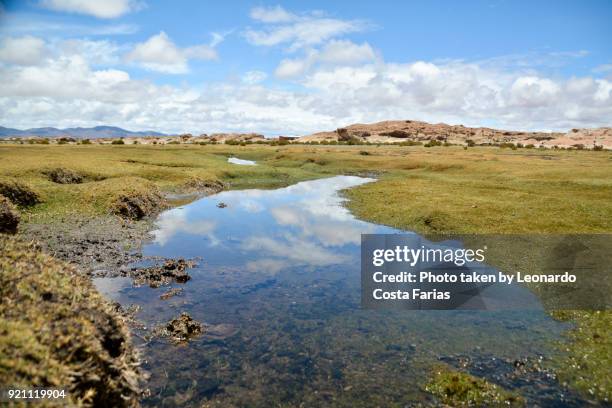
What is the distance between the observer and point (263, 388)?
1324 cm

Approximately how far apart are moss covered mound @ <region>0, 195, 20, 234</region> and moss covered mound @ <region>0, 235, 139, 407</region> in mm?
13685

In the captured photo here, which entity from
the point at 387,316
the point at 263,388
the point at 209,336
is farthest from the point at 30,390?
the point at 387,316

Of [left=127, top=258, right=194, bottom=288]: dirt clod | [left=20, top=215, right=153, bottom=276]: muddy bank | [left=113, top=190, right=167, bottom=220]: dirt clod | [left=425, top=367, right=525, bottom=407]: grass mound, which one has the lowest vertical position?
[left=425, top=367, right=525, bottom=407]: grass mound

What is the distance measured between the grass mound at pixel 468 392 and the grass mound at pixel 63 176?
148 feet

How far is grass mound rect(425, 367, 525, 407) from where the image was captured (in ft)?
40.7

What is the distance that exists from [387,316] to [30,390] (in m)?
14.6

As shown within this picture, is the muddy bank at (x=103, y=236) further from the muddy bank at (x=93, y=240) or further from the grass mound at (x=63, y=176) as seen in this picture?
the grass mound at (x=63, y=176)

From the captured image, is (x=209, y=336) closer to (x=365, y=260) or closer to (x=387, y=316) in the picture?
(x=387, y=316)

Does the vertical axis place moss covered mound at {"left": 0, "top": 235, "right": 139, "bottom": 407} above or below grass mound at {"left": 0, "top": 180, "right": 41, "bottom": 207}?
below

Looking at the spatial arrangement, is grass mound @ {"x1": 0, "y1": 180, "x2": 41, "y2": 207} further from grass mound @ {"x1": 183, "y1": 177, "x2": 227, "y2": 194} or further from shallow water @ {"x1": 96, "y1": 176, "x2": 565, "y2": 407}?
grass mound @ {"x1": 183, "y1": 177, "x2": 227, "y2": 194}

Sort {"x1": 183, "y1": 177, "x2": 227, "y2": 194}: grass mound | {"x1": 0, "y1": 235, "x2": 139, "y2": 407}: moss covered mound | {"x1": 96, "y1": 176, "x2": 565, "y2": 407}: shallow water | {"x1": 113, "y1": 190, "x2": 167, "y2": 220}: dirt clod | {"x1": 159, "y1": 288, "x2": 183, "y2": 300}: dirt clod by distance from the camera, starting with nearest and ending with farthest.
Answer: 1. {"x1": 0, "y1": 235, "x2": 139, "y2": 407}: moss covered mound
2. {"x1": 96, "y1": 176, "x2": 565, "y2": 407}: shallow water
3. {"x1": 159, "y1": 288, "x2": 183, "y2": 300}: dirt clod
4. {"x1": 113, "y1": 190, "x2": 167, "y2": 220}: dirt clod
5. {"x1": 183, "y1": 177, "x2": 227, "y2": 194}: grass mound

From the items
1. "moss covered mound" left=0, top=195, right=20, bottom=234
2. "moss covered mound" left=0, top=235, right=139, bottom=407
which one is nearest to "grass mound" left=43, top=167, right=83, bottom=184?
"moss covered mound" left=0, top=195, right=20, bottom=234

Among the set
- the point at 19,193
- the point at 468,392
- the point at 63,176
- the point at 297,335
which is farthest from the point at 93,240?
the point at 468,392

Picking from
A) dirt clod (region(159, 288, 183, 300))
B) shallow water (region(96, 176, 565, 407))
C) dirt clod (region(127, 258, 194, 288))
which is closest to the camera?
shallow water (region(96, 176, 565, 407))
